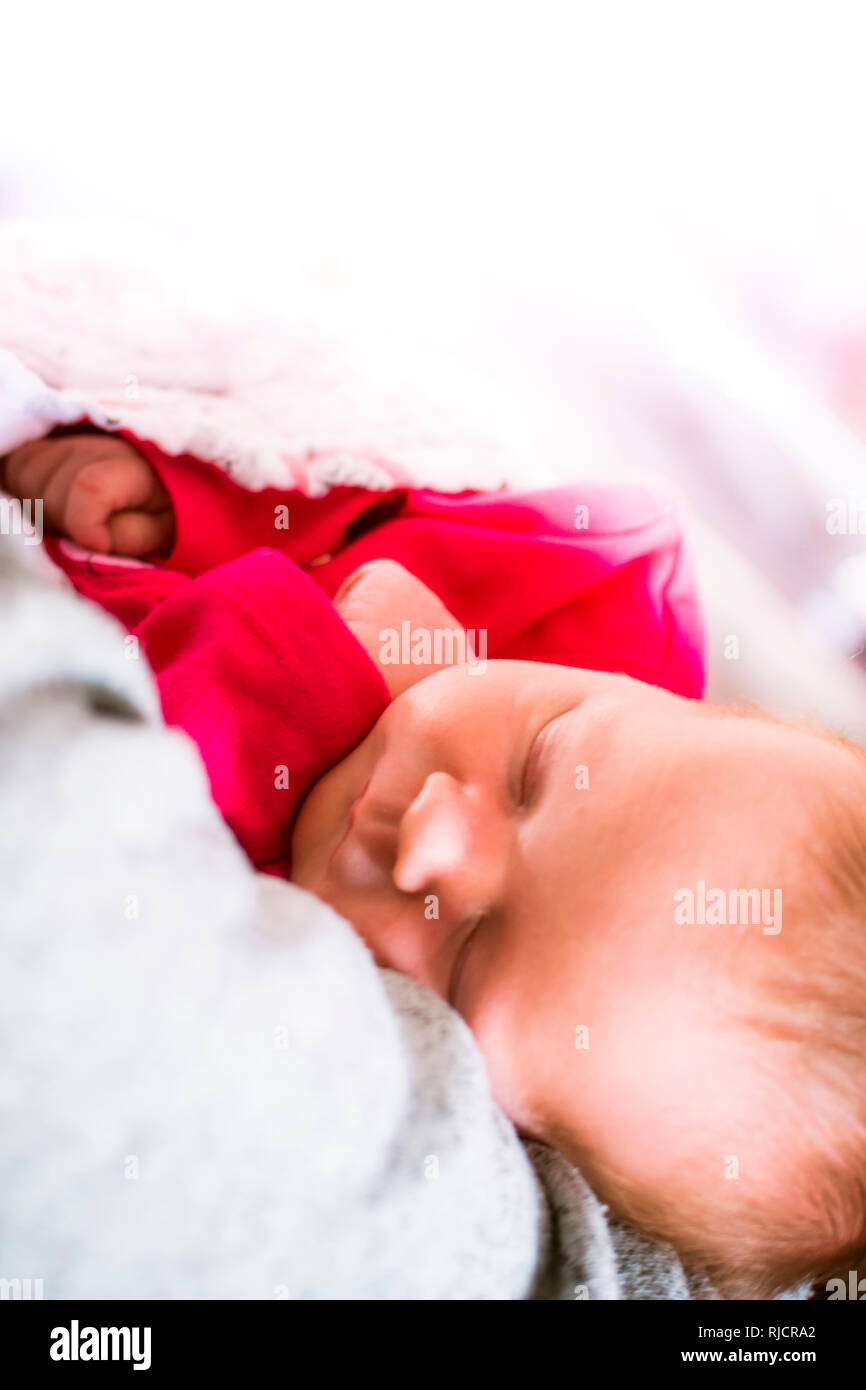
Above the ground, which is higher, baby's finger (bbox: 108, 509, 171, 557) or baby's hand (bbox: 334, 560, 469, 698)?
baby's finger (bbox: 108, 509, 171, 557)

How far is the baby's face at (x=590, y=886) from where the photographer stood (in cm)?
44

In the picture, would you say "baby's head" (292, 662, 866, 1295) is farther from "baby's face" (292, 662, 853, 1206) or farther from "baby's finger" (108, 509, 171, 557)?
"baby's finger" (108, 509, 171, 557)

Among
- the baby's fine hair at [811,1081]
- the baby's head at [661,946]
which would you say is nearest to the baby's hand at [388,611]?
the baby's head at [661,946]

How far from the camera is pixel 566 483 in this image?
0.86 metres

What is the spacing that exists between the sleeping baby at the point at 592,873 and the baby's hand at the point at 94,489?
0.11 metres

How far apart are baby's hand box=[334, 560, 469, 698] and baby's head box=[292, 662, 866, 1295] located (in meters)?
0.11

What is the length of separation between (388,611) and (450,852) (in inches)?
9.0

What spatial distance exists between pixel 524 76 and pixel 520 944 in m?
0.71

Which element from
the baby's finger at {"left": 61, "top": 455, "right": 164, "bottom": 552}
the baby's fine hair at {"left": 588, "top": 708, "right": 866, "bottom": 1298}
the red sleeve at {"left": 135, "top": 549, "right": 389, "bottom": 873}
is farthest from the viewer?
the baby's finger at {"left": 61, "top": 455, "right": 164, "bottom": 552}

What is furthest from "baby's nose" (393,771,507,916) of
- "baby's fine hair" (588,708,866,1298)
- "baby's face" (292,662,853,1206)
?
"baby's fine hair" (588,708,866,1298)

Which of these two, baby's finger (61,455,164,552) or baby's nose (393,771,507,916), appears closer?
baby's nose (393,771,507,916)

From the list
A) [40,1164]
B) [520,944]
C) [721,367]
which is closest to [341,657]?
[520,944]

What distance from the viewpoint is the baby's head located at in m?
0.44

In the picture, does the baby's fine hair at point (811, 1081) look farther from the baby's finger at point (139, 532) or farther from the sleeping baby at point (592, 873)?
the baby's finger at point (139, 532)
